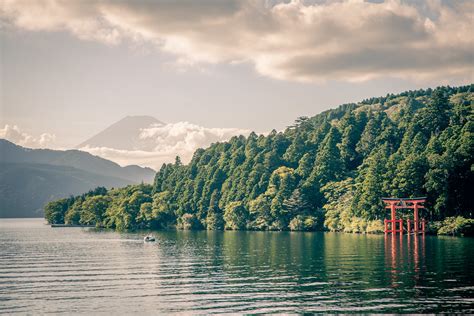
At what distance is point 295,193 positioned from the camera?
161m

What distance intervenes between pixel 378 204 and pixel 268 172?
5915 cm

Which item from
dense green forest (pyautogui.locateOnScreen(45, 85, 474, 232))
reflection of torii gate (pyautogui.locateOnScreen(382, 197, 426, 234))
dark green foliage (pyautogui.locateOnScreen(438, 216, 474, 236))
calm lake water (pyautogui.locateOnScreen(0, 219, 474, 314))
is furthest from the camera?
dense green forest (pyautogui.locateOnScreen(45, 85, 474, 232))

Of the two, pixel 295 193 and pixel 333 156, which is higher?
pixel 333 156

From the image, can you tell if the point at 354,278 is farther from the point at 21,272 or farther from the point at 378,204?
the point at 378,204

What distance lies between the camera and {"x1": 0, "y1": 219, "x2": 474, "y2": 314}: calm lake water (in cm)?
3988

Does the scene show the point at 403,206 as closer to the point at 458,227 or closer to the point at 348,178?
the point at 458,227

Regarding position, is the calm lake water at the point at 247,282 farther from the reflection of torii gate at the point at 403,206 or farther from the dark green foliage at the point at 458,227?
the reflection of torii gate at the point at 403,206

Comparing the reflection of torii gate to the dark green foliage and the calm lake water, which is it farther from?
the calm lake water

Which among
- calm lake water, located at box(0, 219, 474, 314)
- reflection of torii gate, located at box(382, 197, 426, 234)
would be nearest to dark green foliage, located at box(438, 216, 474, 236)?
reflection of torii gate, located at box(382, 197, 426, 234)

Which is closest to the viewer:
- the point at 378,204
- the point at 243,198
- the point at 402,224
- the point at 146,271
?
the point at 146,271

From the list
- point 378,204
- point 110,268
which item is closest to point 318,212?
point 378,204

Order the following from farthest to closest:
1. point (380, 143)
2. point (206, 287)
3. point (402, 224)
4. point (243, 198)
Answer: point (243, 198) → point (380, 143) → point (402, 224) → point (206, 287)

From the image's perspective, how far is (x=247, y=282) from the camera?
165 feet

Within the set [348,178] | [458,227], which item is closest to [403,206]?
[458,227]
